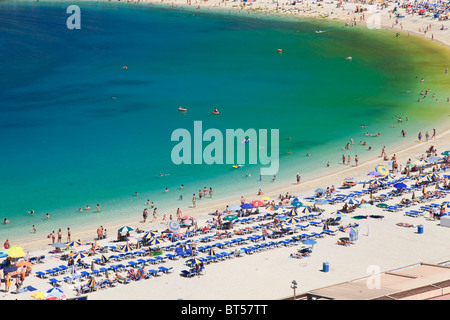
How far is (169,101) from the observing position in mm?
77938

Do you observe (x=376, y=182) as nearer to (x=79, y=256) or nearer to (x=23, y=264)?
(x=79, y=256)

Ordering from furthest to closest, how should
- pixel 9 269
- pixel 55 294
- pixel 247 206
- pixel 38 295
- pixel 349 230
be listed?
pixel 247 206
pixel 349 230
pixel 9 269
pixel 38 295
pixel 55 294

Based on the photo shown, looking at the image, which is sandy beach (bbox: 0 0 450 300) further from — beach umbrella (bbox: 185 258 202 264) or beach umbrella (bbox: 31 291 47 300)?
beach umbrella (bbox: 31 291 47 300)

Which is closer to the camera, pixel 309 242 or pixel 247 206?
pixel 309 242

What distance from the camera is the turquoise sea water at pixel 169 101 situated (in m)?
51.4

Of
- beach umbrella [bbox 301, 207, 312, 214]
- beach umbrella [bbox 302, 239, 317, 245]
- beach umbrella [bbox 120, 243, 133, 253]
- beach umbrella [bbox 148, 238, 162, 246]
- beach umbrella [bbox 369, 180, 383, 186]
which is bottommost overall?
beach umbrella [bbox 120, 243, 133, 253]

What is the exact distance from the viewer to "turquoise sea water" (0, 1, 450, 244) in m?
51.4

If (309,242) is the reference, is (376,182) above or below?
below

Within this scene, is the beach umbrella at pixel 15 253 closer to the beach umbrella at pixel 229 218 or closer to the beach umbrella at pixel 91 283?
the beach umbrella at pixel 91 283

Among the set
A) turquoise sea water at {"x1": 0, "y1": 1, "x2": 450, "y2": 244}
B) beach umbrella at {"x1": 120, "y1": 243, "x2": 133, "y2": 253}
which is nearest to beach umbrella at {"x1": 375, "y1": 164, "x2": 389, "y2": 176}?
turquoise sea water at {"x1": 0, "y1": 1, "x2": 450, "y2": 244}

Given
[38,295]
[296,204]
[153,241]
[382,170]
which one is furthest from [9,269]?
[382,170]

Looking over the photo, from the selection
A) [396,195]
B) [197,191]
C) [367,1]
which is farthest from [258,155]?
[367,1]

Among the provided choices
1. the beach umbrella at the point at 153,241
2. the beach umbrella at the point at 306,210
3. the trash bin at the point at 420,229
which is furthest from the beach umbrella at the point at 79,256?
the trash bin at the point at 420,229
